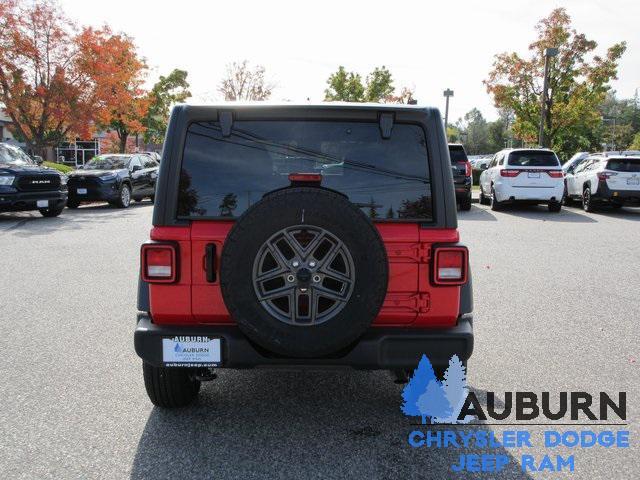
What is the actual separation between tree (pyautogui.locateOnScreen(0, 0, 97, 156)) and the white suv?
16405mm

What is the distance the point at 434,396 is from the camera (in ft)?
12.8

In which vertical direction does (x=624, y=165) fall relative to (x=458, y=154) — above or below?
below

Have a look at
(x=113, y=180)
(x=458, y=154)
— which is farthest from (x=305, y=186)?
(x=113, y=180)

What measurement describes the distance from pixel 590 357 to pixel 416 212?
8.48 feet

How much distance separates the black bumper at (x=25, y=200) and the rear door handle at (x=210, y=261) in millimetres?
13850

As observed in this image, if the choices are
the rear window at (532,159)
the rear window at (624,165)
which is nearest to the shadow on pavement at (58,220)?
Result: the rear window at (532,159)

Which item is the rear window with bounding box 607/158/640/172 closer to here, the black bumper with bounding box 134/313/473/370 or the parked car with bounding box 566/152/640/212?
the parked car with bounding box 566/152/640/212

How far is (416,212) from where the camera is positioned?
3.38 m

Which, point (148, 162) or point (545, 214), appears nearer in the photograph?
point (545, 214)

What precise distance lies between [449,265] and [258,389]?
1.70 m

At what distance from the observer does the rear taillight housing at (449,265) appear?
11.0 feet

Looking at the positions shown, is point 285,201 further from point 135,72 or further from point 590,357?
point 135,72

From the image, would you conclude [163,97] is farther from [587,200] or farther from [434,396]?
[434,396]

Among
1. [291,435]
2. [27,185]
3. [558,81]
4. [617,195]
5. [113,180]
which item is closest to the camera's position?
[291,435]
